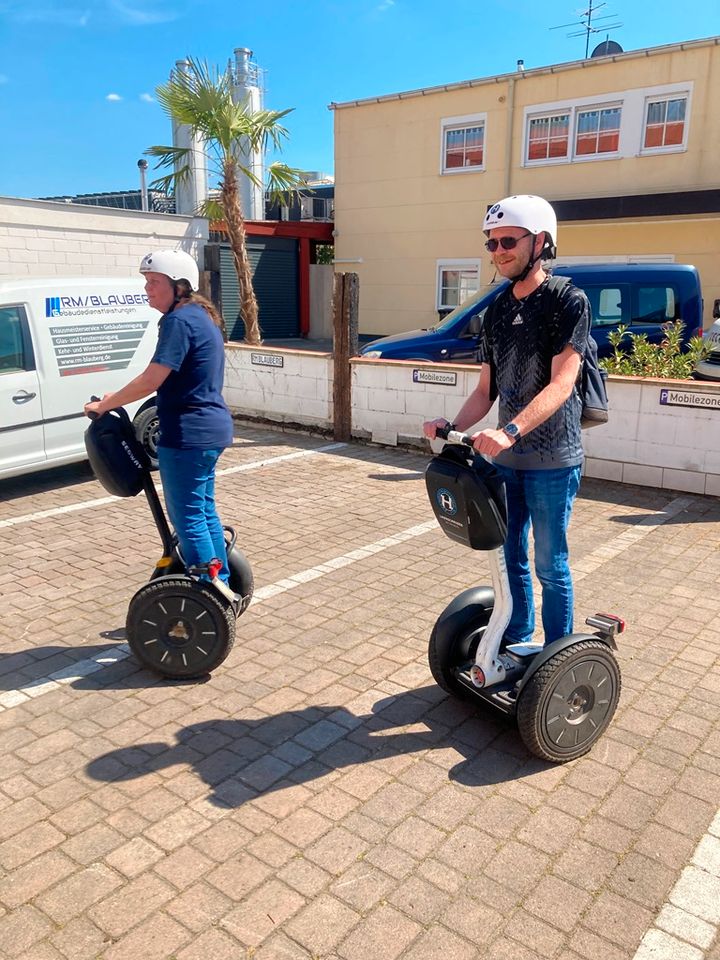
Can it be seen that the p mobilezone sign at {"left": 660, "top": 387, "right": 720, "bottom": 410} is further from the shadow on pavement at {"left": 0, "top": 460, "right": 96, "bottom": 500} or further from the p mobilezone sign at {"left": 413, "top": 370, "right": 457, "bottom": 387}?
the shadow on pavement at {"left": 0, "top": 460, "right": 96, "bottom": 500}

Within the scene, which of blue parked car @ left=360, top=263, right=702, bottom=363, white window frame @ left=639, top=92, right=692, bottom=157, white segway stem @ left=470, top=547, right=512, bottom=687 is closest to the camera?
white segway stem @ left=470, top=547, right=512, bottom=687

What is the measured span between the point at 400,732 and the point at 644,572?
105 inches

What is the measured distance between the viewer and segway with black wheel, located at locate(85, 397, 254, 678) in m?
3.77

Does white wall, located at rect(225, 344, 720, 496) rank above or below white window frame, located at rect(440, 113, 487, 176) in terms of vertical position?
below

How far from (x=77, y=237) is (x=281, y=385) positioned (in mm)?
7488

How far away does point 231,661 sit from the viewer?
13.5 feet

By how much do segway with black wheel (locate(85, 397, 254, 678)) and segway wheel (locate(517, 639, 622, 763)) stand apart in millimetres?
1531

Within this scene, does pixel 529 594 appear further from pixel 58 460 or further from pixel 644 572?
pixel 58 460

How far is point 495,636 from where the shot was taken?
323 cm

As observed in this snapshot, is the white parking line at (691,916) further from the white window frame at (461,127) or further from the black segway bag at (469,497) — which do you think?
the white window frame at (461,127)

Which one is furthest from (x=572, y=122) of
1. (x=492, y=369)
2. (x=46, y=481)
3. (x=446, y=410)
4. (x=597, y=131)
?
(x=492, y=369)

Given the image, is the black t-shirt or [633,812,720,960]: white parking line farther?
the black t-shirt

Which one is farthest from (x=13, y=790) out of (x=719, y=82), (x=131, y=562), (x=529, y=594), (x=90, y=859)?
(x=719, y=82)

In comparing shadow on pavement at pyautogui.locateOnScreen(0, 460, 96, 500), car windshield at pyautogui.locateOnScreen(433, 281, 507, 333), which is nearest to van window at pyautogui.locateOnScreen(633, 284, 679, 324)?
car windshield at pyautogui.locateOnScreen(433, 281, 507, 333)
